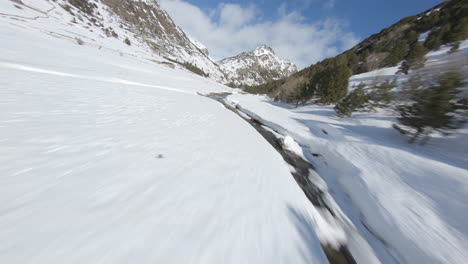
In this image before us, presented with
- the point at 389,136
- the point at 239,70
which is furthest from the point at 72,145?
the point at 239,70

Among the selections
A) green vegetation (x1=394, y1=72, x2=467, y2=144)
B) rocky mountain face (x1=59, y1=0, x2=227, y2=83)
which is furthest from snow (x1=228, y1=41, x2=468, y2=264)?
rocky mountain face (x1=59, y1=0, x2=227, y2=83)

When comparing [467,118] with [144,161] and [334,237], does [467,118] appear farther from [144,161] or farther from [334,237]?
[144,161]

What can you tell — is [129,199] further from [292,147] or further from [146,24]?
[146,24]

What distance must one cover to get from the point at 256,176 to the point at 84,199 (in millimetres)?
3075

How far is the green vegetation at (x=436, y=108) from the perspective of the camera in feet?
17.1

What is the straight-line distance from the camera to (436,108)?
5.37 metres

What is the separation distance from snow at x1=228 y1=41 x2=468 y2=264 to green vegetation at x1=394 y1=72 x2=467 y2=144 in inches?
17.8

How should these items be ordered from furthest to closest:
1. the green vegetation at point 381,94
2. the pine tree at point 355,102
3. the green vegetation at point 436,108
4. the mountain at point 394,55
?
the mountain at point 394,55 → the pine tree at point 355,102 → the green vegetation at point 381,94 → the green vegetation at point 436,108

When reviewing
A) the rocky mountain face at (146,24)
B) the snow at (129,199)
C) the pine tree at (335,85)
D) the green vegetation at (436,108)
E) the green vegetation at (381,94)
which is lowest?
the snow at (129,199)

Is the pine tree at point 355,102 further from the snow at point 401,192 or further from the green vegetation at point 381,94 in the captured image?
the snow at point 401,192

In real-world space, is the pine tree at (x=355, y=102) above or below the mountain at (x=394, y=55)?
below

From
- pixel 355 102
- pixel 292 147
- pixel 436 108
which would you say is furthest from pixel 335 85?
pixel 292 147

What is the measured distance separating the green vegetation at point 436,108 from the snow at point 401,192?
1.48 ft

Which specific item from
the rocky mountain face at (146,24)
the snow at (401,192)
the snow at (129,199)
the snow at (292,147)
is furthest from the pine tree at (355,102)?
the rocky mountain face at (146,24)
